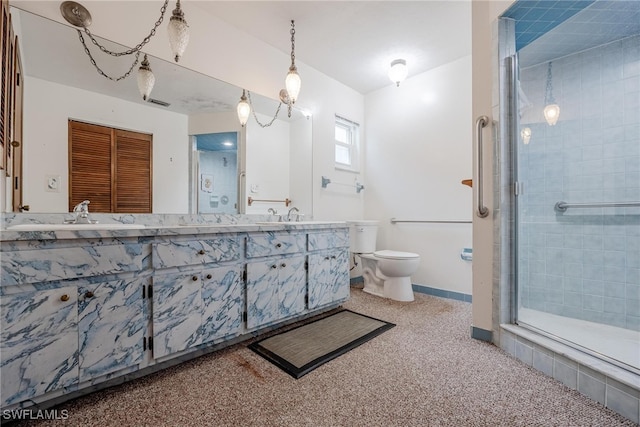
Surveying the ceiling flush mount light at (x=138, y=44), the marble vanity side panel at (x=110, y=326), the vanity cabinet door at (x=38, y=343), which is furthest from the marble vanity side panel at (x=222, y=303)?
the ceiling flush mount light at (x=138, y=44)

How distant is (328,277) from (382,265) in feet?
2.17

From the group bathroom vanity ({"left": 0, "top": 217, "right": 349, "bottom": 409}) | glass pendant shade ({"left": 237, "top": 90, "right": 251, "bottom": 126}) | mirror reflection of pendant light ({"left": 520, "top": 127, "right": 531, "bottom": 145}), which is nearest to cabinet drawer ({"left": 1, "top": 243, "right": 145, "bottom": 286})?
bathroom vanity ({"left": 0, "top": 217, "right": 349, "bottom": 409})

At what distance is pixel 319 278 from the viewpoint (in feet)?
7.52

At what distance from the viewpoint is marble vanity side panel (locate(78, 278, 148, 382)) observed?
4.01ft

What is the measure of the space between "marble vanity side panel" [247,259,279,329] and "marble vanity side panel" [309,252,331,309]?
0.35 metres

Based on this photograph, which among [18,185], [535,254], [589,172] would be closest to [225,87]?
[18,185]

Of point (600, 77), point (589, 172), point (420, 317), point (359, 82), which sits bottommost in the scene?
point (420, 317)

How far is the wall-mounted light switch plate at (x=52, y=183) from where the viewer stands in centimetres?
154

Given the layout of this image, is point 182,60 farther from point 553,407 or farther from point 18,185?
point 553,407

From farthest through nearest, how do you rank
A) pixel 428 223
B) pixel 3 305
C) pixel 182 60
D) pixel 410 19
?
pixel 428 223 → pixel 410 19 → pixel 182 60 → pixel 3 305

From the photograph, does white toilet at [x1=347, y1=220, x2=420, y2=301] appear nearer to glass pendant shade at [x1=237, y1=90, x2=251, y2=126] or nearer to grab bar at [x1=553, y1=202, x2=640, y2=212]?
grab bar at [x1=553, y1=202, x2=640, y2=212]

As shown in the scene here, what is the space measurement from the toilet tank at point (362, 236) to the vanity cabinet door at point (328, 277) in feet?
2.05

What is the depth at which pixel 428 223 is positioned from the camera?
3.04m

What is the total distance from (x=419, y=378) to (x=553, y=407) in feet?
1.83
